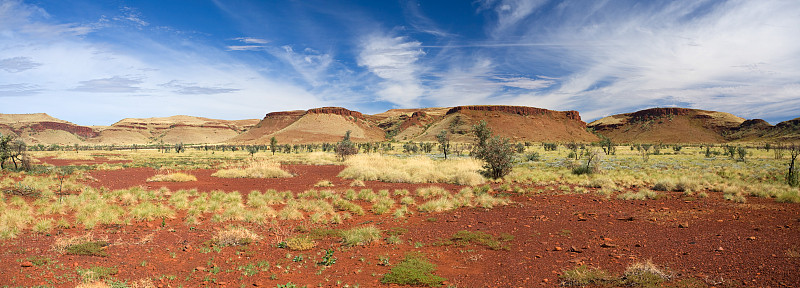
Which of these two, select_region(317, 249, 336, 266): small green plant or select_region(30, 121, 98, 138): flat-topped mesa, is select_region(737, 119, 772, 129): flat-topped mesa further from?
select_region(30, 121, 98, 138): flat-topped mesa

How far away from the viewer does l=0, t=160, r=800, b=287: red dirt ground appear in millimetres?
5836

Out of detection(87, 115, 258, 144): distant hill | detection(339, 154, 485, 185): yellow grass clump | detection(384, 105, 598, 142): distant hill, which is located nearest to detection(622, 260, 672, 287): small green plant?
detection(339, 154, 485, 185): yellow grass clump

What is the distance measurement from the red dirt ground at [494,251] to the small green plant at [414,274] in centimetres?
20

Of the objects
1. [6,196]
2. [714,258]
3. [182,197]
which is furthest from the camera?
[182,197]

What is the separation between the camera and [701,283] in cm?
514

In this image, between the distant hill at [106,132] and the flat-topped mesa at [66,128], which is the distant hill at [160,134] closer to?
the distant hill at [106,132]

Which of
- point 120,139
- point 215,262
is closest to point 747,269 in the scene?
point 215,262

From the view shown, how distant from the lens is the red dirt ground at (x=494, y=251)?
5.84m

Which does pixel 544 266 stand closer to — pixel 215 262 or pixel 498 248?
pixel 498 248

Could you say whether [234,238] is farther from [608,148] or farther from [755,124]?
[755,124]

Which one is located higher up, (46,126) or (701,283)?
(46,126)

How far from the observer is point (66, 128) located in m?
154

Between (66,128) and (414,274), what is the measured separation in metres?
215

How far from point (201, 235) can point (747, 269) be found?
38.1 ft
